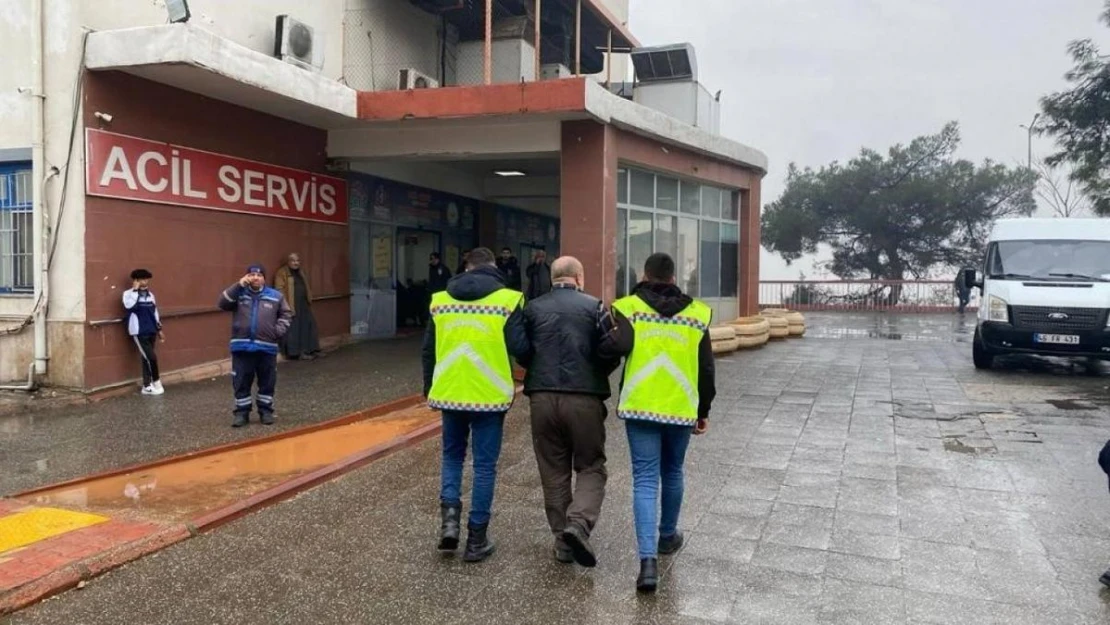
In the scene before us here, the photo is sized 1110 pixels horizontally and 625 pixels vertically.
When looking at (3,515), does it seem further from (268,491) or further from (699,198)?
(699,198)

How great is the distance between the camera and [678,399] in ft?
13.6

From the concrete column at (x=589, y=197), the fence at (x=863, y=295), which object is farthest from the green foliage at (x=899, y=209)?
the concrete column at (x=589, y=197)

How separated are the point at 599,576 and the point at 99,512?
3355 mm

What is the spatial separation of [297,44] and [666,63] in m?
7.55

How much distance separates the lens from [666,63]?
1573cm

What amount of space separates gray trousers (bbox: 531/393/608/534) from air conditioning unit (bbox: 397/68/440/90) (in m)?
9.45

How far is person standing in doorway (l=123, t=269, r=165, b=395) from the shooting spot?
367 inches

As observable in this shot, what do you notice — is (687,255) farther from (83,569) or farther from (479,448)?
(83,569)

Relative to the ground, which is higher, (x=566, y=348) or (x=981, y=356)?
(x=566, y=348)

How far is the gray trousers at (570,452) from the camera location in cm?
426

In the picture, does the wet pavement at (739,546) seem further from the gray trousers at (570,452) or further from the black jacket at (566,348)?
the black jacket at (566,348)

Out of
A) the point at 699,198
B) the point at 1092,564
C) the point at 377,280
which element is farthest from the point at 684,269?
the point at 1092,564

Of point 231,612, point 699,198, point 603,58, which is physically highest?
point 603,58

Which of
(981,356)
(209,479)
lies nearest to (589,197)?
(981,356)
